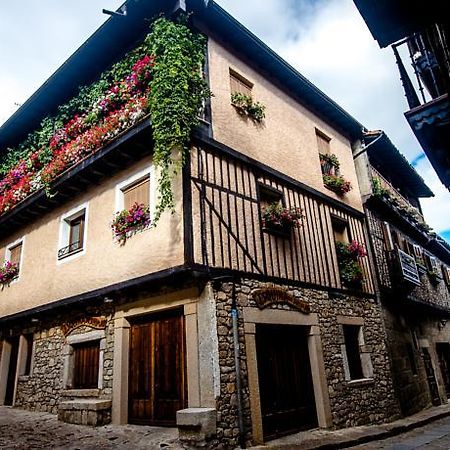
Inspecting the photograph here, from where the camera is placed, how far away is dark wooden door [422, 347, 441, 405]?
12.5 m

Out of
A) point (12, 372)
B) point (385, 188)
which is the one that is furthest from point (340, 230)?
point (12, 372)

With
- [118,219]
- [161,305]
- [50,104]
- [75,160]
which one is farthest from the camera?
[50,104]

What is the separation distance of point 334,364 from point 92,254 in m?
5.63

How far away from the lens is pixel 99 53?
9.09 metres

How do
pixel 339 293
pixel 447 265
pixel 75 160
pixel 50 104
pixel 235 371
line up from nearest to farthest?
pixel 235 371, pixel 75 160, pixel 339 293, pixel 50 104, pixel 447 265

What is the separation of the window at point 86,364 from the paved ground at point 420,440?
16.9 ft

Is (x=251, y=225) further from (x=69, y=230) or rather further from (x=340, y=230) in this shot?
(x=69, y=230)

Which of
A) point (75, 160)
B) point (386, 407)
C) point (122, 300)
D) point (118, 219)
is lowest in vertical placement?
point (386, 407)

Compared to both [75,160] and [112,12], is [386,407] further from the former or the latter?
[112,12]

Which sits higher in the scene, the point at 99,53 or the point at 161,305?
the point at 99,53

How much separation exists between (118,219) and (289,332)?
13.4 feet

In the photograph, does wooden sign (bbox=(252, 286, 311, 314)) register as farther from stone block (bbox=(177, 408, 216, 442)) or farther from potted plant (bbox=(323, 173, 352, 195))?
potted plant (bbox=(323, 173, 352, 195))

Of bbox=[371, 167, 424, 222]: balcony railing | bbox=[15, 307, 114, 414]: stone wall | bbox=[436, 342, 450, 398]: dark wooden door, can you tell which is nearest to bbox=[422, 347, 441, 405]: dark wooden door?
bbox=[436, 342, 450, 398]: dark wooden door

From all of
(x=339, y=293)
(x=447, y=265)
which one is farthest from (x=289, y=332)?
(x=447, y=265)
